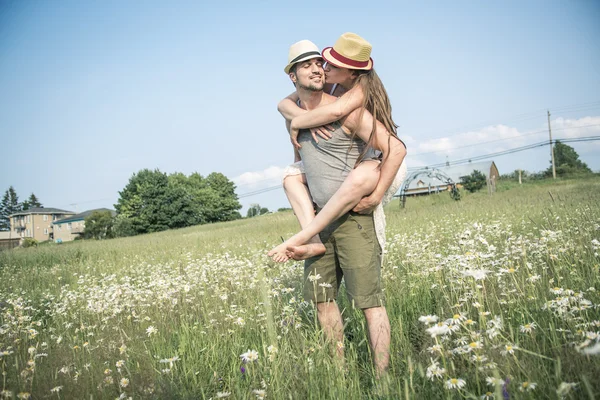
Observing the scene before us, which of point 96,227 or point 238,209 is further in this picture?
point 238,209

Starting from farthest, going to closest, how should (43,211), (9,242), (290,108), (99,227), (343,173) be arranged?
(43,211), (99,227), (9,242), (290,108), (343,173)

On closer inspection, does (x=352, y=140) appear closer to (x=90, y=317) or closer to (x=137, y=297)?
(x=137, y=297)

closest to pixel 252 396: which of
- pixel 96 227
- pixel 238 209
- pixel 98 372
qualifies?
pixel 98 372

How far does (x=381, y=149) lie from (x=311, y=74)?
76 cm

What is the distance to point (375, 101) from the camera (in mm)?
2801

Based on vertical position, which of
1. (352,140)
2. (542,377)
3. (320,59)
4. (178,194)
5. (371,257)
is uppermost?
(178,194)

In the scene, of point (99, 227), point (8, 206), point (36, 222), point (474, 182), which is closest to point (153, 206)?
point (99, 227)

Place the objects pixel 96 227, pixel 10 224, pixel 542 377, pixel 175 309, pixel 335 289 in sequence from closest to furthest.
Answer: pixel 542 377, pixel 335 289, pixel 175 309, pixel 96 227, pixel 10 224

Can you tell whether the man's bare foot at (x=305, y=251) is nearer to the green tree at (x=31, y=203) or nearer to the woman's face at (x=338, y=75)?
the woman's face at (x=338, y=75)

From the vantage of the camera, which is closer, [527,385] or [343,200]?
[527,385]

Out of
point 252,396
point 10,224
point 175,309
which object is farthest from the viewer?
point 10,224

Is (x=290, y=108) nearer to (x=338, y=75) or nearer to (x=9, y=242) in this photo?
(x=338, y=75)

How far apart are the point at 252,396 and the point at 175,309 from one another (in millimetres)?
2593

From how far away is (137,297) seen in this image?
4.32 meters
